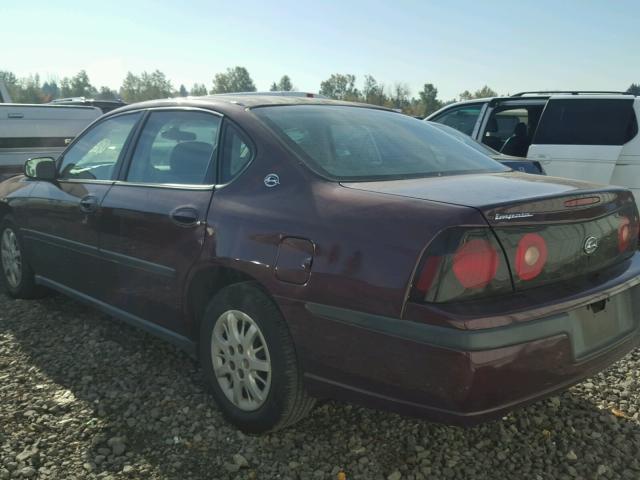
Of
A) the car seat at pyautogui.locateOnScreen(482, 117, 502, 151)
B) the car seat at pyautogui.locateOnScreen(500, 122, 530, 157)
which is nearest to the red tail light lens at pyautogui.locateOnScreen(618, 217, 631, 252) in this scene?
the car seat at pyautogui.locateOnScreen(500, 122, 530, 157)

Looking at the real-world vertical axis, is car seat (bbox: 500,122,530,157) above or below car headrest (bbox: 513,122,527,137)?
below

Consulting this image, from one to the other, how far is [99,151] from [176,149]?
3.09 feet

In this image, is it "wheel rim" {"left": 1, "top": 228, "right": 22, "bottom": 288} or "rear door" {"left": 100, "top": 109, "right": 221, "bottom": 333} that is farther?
"wheel rim" {"left": 1, "top": 228, "right": 22, "bottom": 288}

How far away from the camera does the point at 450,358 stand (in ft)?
6.46

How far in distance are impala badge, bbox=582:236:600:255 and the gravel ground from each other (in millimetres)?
929

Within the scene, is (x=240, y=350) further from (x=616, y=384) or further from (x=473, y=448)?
(x=616, y=384)

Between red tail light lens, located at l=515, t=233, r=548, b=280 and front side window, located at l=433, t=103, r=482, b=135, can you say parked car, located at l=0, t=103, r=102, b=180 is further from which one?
red tail light lens, located at l=515, t=233, r=548, b=280

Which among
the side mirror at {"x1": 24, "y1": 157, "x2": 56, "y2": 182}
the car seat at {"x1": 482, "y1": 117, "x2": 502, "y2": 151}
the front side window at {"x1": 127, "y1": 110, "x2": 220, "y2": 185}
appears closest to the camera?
the front side window at {"x1": 127, "y1": 110, "x2": 220, "y2": 185}

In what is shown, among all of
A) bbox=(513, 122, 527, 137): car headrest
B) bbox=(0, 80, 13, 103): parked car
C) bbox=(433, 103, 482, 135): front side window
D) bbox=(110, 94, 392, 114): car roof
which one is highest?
bbox=(0, 80, 13, 103): parked car

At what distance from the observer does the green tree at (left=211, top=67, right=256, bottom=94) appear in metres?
125

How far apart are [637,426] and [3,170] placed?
278 inches

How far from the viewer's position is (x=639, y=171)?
6141 millimetres

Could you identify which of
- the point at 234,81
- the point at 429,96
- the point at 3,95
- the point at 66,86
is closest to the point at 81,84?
the point at 66,86

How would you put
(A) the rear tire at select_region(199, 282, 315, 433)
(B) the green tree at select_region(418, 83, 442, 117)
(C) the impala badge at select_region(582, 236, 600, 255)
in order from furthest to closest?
1. (B) the green tree at select_region(418, 83, 442, 117)
2. (A) the rear tire at select_region(199, 282, 315, 433)
3. (C) the impala badge at select_region(582, 236, 600, 255)
